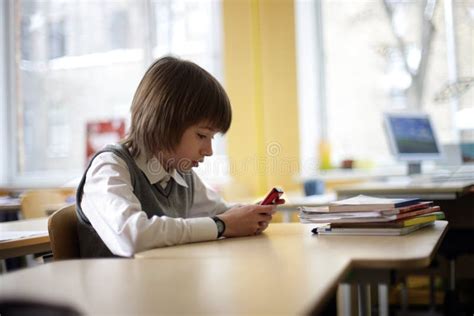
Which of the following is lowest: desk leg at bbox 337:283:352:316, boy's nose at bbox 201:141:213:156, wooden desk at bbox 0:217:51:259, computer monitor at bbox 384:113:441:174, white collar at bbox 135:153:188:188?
desk leg at bbox 337:283:352:316

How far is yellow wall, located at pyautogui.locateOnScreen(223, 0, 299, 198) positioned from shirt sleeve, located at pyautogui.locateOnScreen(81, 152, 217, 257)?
8.73 ft

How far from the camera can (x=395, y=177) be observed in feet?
12.6

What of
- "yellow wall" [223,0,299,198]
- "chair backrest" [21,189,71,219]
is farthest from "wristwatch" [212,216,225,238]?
"yellow wall" [223,0,299,198]

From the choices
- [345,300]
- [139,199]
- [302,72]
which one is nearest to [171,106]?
[139,199]

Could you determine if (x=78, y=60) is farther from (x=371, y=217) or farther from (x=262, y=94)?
(x=371, y=217)

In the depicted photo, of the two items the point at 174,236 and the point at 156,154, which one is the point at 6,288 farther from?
the point at 156,154

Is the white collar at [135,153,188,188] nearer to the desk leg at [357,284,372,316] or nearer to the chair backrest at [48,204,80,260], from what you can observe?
the chair backrest at [48,204,80,260]

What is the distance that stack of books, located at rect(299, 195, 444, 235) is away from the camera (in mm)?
Answer: 1361

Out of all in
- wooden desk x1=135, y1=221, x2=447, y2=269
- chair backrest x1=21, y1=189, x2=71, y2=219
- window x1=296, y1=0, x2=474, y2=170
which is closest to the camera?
wooden desk x1=135, y1=221, x2=447, y2=269

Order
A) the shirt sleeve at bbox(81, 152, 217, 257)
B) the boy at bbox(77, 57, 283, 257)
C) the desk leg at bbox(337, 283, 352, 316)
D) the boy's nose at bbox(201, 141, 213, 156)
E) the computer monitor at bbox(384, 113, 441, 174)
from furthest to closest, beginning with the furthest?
the computer monitor at bbox(384, 113, 441, 174), the desk leg at bbox(337, 283, 352, 316), the boy's nose at bbox(201, 141, 213, 156), the boy at bbox(77, 57, 283, 257), the shirt sleeve at bbox(81, 152, 217, 257)

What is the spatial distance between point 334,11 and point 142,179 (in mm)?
3298

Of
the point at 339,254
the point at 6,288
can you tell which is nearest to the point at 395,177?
the point at 339,254

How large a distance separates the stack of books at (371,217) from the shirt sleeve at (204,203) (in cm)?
40

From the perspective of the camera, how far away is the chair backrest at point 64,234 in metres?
1.44
